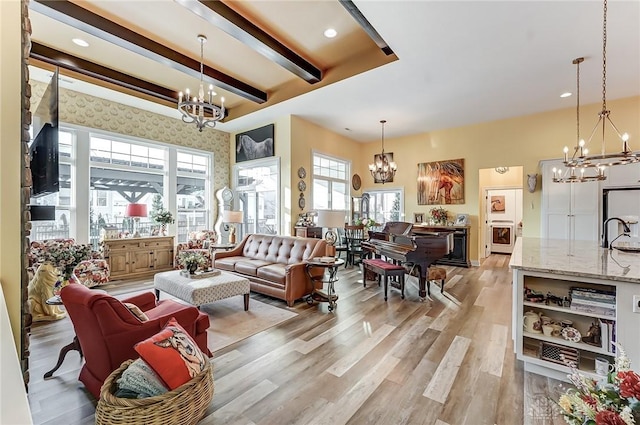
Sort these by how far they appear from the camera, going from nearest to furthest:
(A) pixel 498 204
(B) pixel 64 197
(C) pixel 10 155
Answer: (C) pixel 10 155
(B) pixel 64 197
(A) pixel 498 204

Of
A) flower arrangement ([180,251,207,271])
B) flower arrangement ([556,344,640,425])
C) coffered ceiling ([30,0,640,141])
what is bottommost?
flower arrangement ([180,251,207,271])

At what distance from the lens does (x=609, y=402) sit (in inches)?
34.2

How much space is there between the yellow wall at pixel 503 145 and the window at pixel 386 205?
0.76 feet

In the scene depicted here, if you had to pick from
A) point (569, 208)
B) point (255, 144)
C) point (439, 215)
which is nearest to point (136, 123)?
point (255, 144)

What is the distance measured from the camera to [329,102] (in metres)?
5.57

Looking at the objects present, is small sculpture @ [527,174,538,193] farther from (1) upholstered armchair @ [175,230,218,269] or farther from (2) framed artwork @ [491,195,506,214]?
(1) upholstered armchair @ [175,230,218,269]

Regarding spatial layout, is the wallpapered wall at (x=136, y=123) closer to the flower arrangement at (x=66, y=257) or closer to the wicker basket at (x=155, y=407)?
the flower arrangement at (x=66, y=257)

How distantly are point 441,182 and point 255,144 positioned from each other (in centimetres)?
514

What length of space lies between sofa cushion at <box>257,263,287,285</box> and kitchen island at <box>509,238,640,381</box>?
286 centimetres

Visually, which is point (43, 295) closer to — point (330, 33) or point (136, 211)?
point (136, 211)

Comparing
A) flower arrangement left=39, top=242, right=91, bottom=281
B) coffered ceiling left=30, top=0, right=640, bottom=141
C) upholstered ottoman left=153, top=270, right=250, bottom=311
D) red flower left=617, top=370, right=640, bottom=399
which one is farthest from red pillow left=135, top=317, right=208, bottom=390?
coffered ceiling left=30, top=0, right=640, bottom=141

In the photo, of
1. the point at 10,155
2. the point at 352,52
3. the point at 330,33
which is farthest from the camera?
the point at 352,52

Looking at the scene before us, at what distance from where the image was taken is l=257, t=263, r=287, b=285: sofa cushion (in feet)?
13.4

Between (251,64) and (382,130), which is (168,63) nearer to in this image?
(251,64)
